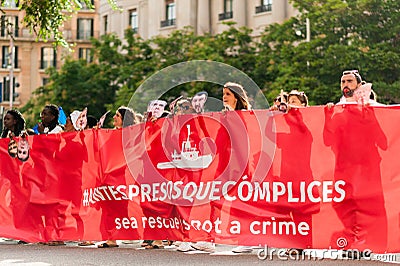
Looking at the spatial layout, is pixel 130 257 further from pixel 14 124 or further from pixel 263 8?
pixel 263 8

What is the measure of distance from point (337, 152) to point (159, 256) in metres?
2.45

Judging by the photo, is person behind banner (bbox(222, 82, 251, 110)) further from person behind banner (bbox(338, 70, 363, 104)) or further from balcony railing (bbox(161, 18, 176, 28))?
balcony railing (bbox(161, 18, 176, 28))

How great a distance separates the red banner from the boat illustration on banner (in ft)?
Result: 0.04

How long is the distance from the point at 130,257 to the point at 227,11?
51.2m

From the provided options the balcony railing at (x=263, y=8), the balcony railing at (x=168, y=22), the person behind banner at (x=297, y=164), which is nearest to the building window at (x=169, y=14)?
the balcony railing at (x=168, y=22)

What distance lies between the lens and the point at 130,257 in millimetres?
10703

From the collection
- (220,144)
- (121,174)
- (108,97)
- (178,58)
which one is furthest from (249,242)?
(108,97)

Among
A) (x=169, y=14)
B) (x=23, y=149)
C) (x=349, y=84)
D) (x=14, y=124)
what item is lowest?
(x=23, y=149)

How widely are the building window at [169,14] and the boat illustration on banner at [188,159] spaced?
52.7m

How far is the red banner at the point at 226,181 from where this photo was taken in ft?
30.6

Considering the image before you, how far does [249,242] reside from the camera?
Answer: 397 inches

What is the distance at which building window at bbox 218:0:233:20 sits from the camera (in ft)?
198

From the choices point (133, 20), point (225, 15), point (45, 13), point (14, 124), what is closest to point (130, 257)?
point (14, 124)

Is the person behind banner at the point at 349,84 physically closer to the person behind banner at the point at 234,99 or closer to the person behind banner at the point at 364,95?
the person behind banner at the point at 364,95
